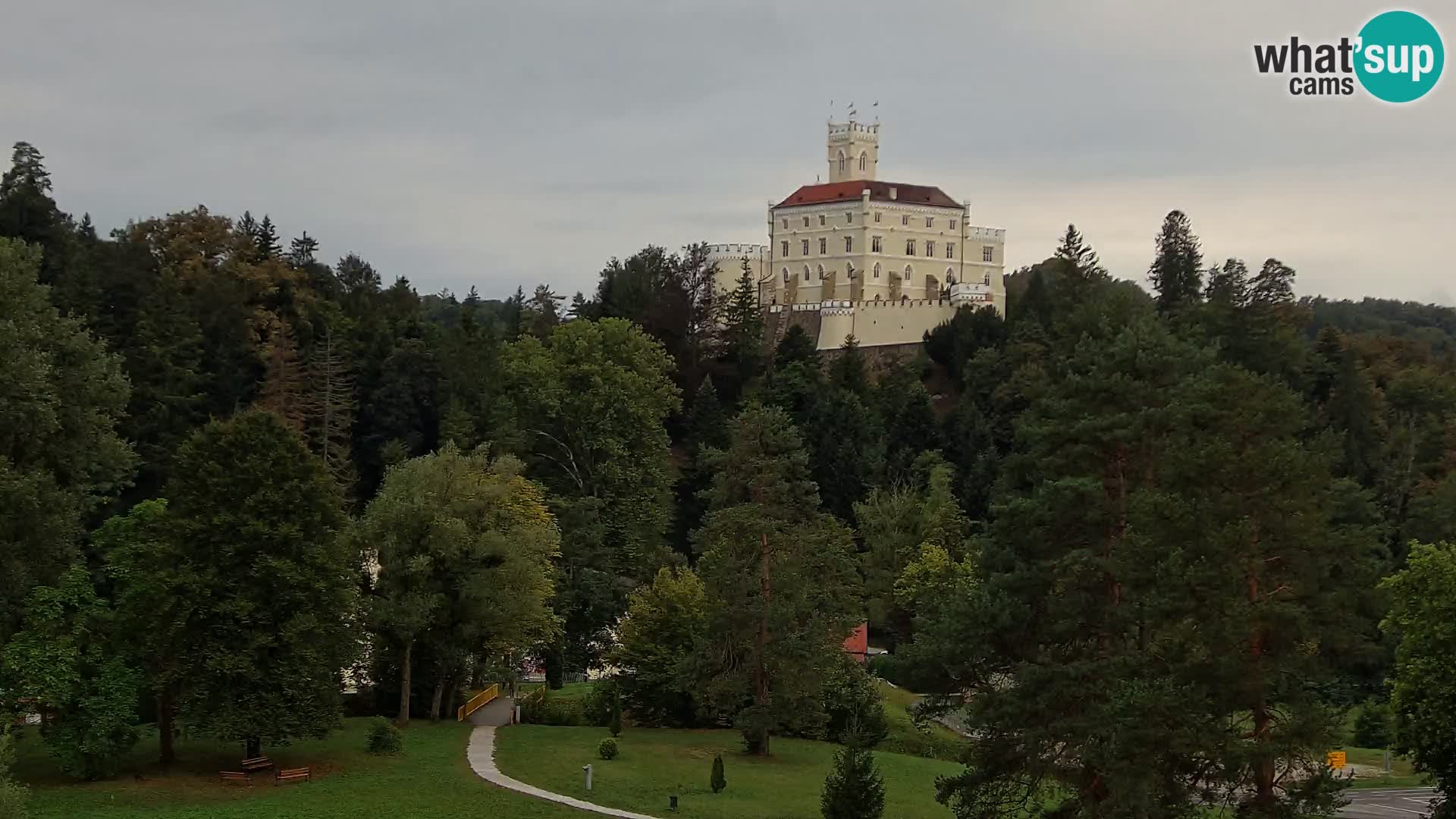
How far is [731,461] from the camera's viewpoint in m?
45.3

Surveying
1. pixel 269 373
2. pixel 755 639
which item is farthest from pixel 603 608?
pixel 269 373

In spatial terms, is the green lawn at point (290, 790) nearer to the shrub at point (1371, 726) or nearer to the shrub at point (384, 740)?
the shrub at point (384, 740)

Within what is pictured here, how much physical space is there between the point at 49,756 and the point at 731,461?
63.5ft

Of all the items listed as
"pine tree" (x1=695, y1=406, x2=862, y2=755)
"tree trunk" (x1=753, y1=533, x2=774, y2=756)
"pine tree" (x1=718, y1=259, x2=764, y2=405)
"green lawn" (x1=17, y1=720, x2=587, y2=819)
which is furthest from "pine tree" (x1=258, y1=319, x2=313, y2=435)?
"tree trunk" (x1=753, y1=533, x2=774, y2=756)

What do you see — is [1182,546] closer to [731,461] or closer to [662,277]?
[731,461]

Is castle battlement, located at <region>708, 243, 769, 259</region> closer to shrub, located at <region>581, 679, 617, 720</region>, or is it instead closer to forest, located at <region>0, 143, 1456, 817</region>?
forest, located at <region>0, 143, 1456, 817</region>

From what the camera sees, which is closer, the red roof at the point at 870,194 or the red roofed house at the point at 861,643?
the red roofed house at the point at 861,643

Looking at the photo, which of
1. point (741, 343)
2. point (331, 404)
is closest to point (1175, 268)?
point (741, 343)

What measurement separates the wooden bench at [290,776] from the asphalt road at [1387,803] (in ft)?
86.2

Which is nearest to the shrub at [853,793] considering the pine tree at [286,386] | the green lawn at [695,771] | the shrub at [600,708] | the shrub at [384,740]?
the green lawn at [695,771]

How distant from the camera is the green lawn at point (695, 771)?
37.2 metres

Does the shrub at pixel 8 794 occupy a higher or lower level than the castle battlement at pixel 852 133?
lower

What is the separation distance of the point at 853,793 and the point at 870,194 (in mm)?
83131

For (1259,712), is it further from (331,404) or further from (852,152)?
(852,152)
